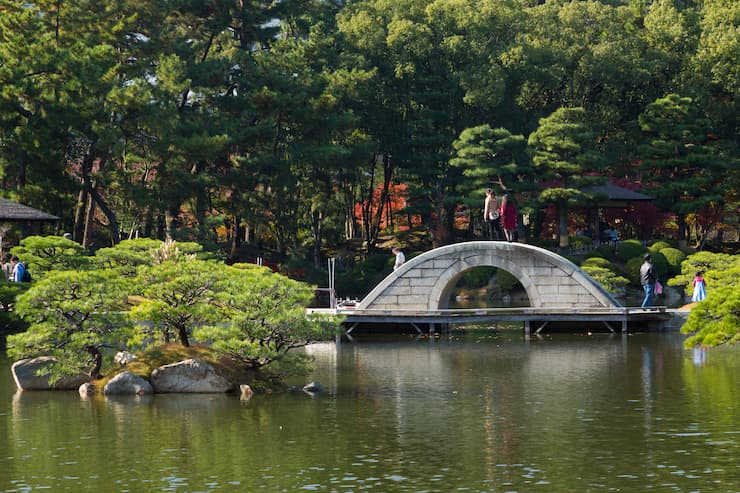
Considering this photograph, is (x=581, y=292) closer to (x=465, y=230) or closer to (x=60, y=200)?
(x=60, y=200)

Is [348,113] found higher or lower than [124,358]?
higher

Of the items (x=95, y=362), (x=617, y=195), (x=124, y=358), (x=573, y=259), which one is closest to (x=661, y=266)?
(x=573, y=259)

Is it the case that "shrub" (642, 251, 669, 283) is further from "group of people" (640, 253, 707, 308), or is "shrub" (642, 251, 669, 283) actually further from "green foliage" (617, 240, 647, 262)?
"group of people" (640, 253, 707, 308)

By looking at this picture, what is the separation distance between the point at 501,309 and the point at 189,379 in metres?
17.6

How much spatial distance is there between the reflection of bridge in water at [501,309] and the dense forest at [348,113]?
12754 millimetres

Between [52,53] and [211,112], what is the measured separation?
11.3 metres

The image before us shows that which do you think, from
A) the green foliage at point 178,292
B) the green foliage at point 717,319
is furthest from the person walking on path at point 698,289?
the green foliage at point 717,319

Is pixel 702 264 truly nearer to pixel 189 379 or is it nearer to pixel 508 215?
pixel 508 215

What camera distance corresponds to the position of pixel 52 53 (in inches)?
1980

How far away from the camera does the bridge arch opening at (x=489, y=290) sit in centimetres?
6091

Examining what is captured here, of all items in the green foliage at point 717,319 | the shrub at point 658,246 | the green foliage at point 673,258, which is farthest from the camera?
the shrub at point 658,246

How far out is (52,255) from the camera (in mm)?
37125

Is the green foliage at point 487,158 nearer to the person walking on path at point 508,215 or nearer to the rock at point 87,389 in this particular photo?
the person walking on path at point 508,215

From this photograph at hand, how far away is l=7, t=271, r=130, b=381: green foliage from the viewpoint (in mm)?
26734
